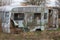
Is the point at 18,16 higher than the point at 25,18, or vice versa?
the point at 18,16

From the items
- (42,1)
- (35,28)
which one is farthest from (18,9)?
(42,1)

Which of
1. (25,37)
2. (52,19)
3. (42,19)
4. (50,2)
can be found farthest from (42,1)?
(25,37)

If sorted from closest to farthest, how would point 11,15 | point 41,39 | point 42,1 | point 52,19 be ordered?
point 41,39 → point 11,15 → point 52,19 → point 42,1

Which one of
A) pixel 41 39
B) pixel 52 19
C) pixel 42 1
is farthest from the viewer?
pixel 42 1

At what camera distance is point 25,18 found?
573 inches

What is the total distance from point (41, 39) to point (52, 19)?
459cm

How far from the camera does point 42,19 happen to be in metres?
15.0

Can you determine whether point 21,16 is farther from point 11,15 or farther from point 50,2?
point 50,2

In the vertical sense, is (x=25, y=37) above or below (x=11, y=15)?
below

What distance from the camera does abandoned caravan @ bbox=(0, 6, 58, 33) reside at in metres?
14.2

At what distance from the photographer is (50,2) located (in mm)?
25781

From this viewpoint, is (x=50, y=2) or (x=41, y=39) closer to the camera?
(x=41, y=39)

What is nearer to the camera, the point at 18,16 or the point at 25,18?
the point at 18,16

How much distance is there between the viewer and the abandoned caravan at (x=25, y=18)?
46.7ft
